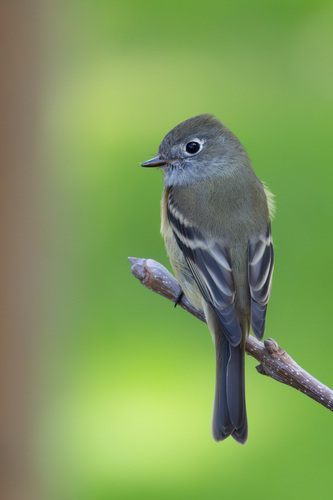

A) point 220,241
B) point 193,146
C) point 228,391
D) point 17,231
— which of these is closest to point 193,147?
point 193,146

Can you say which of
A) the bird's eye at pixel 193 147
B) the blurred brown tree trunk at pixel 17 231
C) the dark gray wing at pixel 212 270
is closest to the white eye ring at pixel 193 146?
the bird's eye at pixel 193 147

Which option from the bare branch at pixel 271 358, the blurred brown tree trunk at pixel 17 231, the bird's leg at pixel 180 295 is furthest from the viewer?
the blurred brown tree trunk at pixel 17 231

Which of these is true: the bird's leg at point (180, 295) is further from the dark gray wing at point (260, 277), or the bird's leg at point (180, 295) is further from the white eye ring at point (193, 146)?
the white eye ring at point (193, 146)

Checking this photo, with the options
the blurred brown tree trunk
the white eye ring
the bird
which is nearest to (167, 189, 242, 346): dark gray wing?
the bird

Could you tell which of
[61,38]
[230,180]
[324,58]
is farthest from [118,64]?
[230,180]

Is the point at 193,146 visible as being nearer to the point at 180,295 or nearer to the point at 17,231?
the point at 180,295

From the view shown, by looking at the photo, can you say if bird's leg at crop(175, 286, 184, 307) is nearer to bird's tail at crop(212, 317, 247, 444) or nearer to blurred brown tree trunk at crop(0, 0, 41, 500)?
bird's tail at crop(212, 317, 247, 444)

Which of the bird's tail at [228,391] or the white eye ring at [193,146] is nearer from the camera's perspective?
the bird's tail at [228,391]
